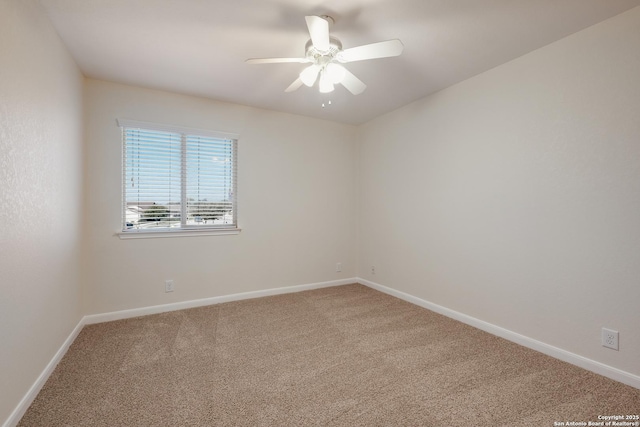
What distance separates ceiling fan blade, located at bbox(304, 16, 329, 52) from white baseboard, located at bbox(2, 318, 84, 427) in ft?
8.55

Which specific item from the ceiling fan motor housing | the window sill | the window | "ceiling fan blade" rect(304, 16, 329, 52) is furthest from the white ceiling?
the window sill

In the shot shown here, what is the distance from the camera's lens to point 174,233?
10.5 ft

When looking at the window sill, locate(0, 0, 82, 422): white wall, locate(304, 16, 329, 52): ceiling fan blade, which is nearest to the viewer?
locate(0, 0, 82, 422): white wall

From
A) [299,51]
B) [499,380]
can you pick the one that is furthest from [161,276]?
[499,380]

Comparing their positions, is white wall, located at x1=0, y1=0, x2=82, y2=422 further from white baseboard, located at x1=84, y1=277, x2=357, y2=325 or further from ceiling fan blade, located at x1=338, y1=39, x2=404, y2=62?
ceiling fan blade, located at x1=338, y1=39, x2=404, y2=62

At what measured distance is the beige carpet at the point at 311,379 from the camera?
158 cm

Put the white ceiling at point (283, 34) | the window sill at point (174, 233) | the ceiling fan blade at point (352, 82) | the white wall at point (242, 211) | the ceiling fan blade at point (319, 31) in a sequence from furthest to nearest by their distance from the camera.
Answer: the window sill at point (174, 233) → the white wall at point (242, 211) → the ceiling fan blade at point (352, 82) → the white ceiling at point (283, 34) → the ceiling fan blade at point (319, 31)

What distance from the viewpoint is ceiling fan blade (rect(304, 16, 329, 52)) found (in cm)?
158

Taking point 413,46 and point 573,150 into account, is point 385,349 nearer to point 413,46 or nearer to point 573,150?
point 573,150

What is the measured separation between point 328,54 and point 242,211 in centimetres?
217

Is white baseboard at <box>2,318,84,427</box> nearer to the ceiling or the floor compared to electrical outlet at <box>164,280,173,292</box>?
nearer to the floor

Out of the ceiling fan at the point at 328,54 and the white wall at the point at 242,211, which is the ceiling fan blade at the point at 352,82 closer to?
the ceiling fan at the point at 328,54

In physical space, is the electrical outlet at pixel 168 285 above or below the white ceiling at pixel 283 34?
below

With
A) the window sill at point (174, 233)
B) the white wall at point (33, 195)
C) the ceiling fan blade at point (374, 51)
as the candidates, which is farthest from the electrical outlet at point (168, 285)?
the ceiling fan blade at point (374, 51)
